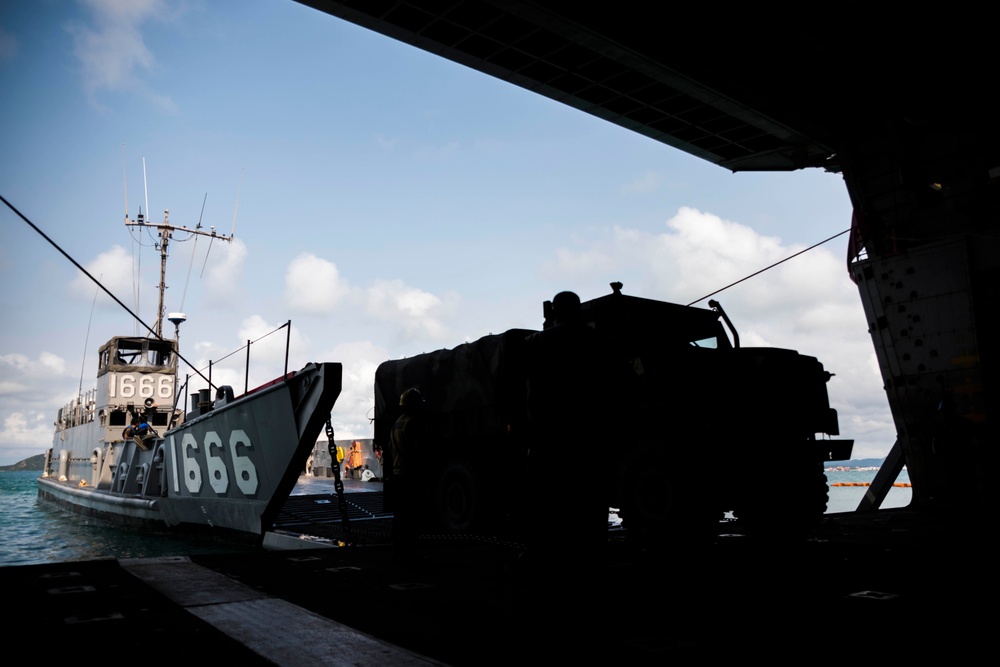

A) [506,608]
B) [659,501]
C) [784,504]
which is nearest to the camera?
[506,608]

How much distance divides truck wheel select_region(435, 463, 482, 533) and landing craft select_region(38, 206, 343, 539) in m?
1.97

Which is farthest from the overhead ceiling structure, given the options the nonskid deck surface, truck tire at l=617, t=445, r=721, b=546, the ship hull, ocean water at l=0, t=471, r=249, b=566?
ocean water at l=0, t=471, r=249, b=566

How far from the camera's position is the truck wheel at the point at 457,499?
8.32m

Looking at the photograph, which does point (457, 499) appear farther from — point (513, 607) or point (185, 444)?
point (185, 444)

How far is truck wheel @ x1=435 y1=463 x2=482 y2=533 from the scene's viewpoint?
8320 millimetres

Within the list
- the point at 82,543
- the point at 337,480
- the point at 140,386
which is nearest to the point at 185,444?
the point at 82,543

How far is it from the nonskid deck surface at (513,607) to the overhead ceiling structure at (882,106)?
7558 mm

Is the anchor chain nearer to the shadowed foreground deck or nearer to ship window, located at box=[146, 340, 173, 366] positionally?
the shadowed foreground deck

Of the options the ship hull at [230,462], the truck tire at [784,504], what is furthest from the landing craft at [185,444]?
the truck tire at [784,504]

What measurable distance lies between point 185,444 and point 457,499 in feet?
24.5

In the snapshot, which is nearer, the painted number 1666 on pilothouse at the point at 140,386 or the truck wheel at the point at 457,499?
the truck wheel at the point at 457,499

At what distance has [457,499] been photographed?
28.5ft

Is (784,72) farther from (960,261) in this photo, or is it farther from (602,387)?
(602,387)

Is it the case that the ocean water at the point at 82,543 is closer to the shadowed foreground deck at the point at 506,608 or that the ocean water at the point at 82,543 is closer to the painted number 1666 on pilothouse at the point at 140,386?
the painted number 1666 on pilothouse at the point at 140,386
